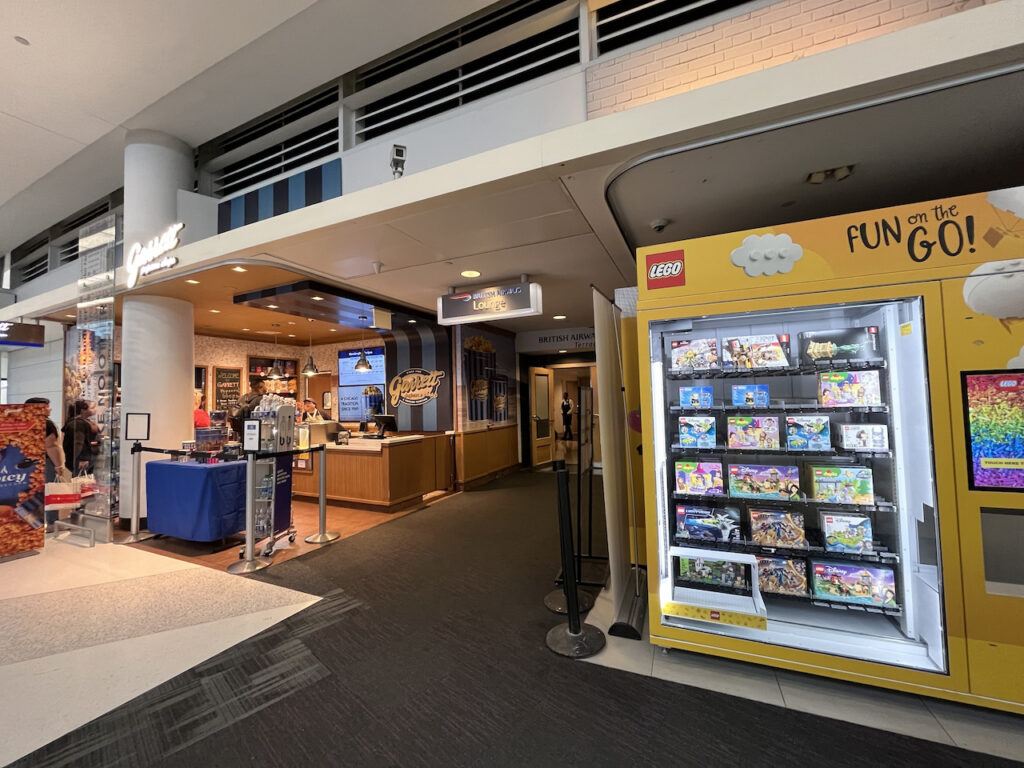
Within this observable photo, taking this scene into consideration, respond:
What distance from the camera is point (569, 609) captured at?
2586mm

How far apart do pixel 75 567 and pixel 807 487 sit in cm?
638

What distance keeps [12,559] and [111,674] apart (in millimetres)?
3366

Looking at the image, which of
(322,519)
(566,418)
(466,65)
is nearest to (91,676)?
(322,519)

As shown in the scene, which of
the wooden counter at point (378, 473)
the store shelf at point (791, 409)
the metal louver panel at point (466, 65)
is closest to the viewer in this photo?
the store shelf at point (791, 409)

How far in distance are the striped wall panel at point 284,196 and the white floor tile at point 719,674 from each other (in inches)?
225

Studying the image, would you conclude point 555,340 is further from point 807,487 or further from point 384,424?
point 807,487

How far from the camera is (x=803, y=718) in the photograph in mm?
1955

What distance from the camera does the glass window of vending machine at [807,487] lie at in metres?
2.17

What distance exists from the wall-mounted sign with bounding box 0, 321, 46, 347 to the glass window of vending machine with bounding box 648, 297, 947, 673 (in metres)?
10.1

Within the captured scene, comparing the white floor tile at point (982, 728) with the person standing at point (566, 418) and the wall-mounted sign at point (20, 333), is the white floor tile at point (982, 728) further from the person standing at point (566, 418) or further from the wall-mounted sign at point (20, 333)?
the wall-mounted sign at point (20, 333)

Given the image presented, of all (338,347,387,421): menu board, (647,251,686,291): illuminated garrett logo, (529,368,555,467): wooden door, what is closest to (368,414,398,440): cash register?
(338,347,387,421): menu board

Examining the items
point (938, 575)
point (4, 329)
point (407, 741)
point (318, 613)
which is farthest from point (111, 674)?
point (4, 329)

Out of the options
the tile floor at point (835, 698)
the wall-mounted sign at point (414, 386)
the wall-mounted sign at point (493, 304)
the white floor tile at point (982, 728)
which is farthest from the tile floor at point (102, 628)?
the wall-mounted sign at point (414, 386)

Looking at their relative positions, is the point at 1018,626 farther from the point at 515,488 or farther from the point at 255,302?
the point at 255,302
